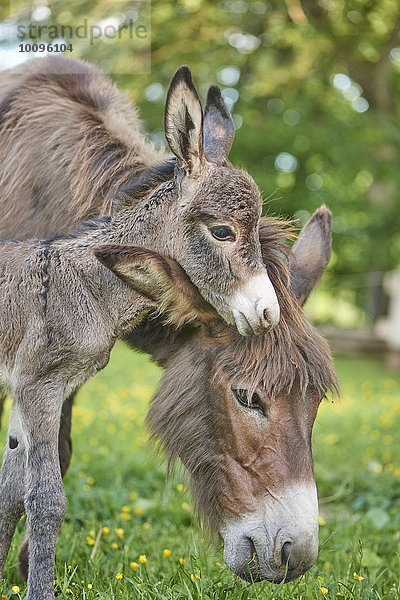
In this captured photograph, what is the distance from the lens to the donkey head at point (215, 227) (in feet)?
8.52

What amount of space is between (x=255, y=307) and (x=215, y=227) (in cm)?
37

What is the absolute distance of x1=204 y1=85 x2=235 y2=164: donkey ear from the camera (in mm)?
2932

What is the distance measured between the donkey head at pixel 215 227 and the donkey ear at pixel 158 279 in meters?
0.07

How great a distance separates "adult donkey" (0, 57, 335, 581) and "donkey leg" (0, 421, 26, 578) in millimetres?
681

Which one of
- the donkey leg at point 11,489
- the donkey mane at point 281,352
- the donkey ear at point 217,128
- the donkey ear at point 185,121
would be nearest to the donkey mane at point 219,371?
the donkey mane at point 281,352

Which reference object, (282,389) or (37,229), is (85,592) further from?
(37,229)

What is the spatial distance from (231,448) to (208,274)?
30.2 inches

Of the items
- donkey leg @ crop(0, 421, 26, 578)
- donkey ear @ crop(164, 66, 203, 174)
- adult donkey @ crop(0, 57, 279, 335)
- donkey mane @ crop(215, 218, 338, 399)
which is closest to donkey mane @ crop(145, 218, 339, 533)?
donkey mane @ crop(215, 218, 338, 399)

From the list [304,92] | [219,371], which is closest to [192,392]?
[219,371]

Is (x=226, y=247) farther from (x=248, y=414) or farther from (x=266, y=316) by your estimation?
(x=248, y=414)

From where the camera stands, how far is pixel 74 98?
3873mm

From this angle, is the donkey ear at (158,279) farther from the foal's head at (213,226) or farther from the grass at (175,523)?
the grass at (175,523)

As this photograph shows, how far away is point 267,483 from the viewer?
2.73m

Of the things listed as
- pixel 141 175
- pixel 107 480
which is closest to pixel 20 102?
pixel 141 175
